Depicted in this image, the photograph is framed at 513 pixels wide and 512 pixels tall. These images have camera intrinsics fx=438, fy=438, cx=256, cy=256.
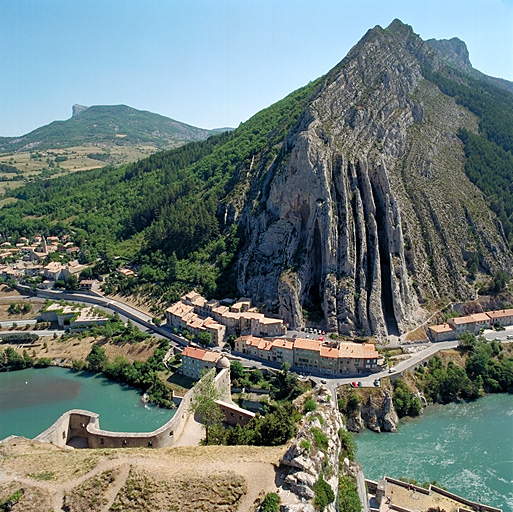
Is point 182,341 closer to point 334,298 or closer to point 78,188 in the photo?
point 334,298

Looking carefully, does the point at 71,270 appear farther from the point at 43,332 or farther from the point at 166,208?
the point at 166,208

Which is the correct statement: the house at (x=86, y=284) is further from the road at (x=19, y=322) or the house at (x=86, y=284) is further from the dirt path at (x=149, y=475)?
the dirt path at (x=149, y=475)

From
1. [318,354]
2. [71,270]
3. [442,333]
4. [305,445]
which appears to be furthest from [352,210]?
[305,445]

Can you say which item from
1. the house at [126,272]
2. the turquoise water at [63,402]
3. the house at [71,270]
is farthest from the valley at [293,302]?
the turquoise water at [63,402]

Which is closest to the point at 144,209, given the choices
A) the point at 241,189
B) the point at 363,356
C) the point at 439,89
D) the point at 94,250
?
the point at 94,250

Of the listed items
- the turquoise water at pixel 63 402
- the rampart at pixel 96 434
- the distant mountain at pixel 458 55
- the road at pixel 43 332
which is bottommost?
the turquoise water at pixel 63 402

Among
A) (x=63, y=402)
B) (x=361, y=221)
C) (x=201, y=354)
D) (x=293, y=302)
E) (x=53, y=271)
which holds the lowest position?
(x=63, y=402)
